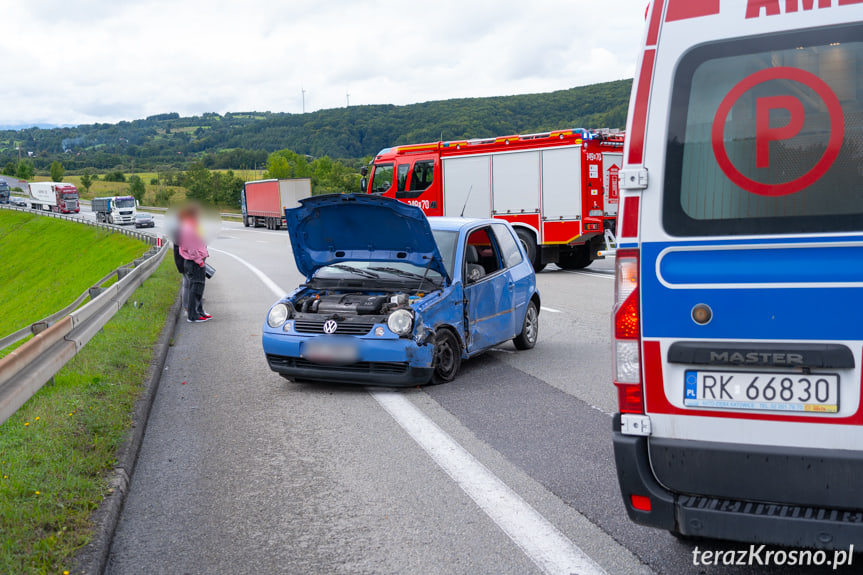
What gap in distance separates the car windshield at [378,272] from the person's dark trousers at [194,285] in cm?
436

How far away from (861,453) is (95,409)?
209 inches

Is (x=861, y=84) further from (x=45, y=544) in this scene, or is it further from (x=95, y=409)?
(x=95, y=409)

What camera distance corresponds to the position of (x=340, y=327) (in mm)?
7402

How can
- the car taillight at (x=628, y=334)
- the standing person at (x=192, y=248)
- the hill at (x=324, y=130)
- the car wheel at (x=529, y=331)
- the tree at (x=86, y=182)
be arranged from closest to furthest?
the car taillight at (x=628, y=334) < the car wheel at (x=529, y=331) < the standing person at (x=192, y=248) < the hill at (x=324, y=130) < the tree at (x=86, y=182)

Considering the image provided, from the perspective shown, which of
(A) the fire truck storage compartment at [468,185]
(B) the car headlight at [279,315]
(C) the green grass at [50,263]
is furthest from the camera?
(C) the green grass at [50,263]

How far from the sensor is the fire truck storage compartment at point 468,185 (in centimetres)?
2156

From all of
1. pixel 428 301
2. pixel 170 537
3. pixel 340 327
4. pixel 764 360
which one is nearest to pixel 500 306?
pixel 428 301

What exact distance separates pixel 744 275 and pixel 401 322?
14.5 ft

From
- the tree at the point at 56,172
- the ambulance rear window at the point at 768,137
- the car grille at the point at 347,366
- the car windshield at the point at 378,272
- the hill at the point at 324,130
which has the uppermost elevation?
the hill at the point at 324,130

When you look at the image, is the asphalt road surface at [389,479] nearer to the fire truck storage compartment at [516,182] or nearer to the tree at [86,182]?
the fire truck storage compartment at [516,182]

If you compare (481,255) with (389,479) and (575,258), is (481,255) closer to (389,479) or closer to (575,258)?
(389,479)

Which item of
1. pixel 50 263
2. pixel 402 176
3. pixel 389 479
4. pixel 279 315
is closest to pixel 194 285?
pixel 279 315

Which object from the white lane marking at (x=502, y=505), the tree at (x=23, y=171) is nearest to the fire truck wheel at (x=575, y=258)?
the white lane marking at (x=502, y=505)

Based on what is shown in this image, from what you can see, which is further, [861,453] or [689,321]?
[689,321]
